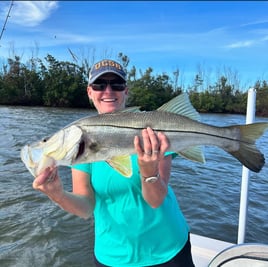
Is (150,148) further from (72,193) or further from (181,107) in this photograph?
(72,193)

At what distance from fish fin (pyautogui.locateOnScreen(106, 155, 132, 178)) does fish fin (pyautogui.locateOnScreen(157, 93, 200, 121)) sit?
0.35m

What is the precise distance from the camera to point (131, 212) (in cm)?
188

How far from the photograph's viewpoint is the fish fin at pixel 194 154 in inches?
70.9

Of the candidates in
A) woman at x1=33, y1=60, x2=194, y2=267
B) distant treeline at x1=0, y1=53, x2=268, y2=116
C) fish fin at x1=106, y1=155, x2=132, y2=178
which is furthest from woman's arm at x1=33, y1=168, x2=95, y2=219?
distant treeline at x1=0, y1=53, x2=268, y2=116

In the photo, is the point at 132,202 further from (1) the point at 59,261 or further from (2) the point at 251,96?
(1) the point at 59,261

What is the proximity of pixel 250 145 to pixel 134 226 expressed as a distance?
766 mm

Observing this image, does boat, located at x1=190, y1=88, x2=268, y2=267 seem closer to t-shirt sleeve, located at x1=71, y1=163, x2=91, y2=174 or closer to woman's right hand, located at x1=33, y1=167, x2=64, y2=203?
t-shirt sleeve, located at x1=71, y1=163, x2=91, y2=174

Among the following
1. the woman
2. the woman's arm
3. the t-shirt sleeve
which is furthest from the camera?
the t-shirt sleeve

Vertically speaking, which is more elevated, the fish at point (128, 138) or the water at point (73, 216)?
the fish at point (128, 138)

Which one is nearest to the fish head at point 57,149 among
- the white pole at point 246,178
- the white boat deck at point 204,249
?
the white pole at point 246,178

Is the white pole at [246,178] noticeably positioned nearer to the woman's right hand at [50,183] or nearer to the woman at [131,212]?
the woman at [131,212]

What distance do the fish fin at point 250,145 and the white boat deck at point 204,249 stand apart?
1.51m

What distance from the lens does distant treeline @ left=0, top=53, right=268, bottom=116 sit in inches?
1914

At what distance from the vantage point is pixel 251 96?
291cm
